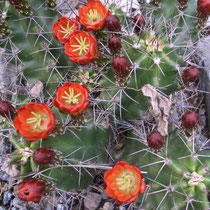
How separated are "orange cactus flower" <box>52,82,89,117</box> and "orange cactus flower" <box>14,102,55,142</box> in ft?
0.26

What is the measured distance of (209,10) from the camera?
1.67m

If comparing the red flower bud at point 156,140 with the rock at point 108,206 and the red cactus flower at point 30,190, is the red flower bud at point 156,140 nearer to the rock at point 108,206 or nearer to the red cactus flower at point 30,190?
the red cactus flower at point 30,190

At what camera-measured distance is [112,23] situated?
1543mm

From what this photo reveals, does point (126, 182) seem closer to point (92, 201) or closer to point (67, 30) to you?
point (92, 201)

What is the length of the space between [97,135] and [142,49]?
620 millimetres

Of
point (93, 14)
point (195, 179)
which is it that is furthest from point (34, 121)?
point (195, 179)

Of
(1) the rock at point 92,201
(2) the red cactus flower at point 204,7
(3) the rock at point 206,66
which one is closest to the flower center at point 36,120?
(1) the rock at point 92,201

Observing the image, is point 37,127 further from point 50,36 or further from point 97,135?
point 50,36

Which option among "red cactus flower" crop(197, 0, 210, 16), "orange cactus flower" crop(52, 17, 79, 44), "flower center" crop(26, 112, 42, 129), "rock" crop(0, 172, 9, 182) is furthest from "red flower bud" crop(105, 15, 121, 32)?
"rock" crop(0, 172, 9, 182)

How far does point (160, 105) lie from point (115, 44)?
A: 1.32 feet

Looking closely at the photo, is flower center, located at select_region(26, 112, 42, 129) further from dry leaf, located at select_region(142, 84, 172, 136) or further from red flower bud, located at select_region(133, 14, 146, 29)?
red flower bud, located at select_region(133, 14, 146, 29)

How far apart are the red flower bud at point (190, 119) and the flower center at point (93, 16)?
0.77 meters

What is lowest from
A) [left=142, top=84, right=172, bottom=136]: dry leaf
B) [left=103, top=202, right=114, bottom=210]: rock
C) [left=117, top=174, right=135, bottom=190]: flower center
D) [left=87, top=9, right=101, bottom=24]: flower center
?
[left=103, top=202, right=114, bottom=210]: rock

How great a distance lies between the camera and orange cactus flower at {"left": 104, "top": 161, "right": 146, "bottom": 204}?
1308 mm
